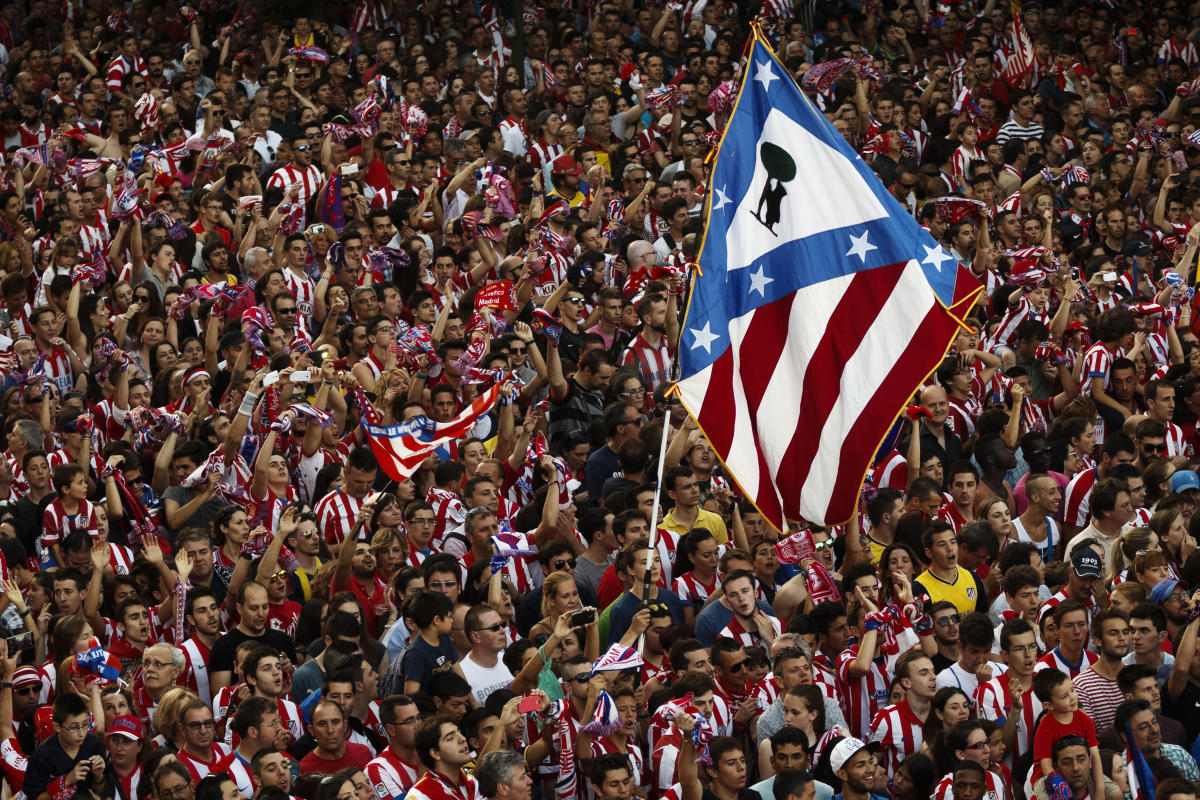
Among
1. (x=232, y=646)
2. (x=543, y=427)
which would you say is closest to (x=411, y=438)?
(x=543, y=427)

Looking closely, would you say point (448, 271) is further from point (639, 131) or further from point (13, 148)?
point (13, 148)

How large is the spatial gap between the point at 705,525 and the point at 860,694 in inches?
77.7

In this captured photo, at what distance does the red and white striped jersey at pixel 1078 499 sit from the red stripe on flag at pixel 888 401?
361 centimetres

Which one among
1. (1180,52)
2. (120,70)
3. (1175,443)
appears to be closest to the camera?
(1175,443)

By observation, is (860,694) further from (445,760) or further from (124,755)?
(124,755)

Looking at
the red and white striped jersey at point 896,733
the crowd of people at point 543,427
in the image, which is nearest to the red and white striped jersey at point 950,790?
the crowd of people at point 543,427

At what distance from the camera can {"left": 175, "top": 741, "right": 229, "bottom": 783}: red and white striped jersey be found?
9.59 metres

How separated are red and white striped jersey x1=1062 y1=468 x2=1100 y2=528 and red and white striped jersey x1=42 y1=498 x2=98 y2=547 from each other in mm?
5915

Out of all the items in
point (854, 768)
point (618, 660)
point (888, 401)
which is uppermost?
point (888, 401)

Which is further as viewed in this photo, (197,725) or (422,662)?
(422,662)

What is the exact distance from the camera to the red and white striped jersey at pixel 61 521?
1208cm

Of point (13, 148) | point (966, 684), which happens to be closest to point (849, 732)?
point (966, 684)

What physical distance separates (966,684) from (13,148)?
37.5ft

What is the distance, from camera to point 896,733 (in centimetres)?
991
